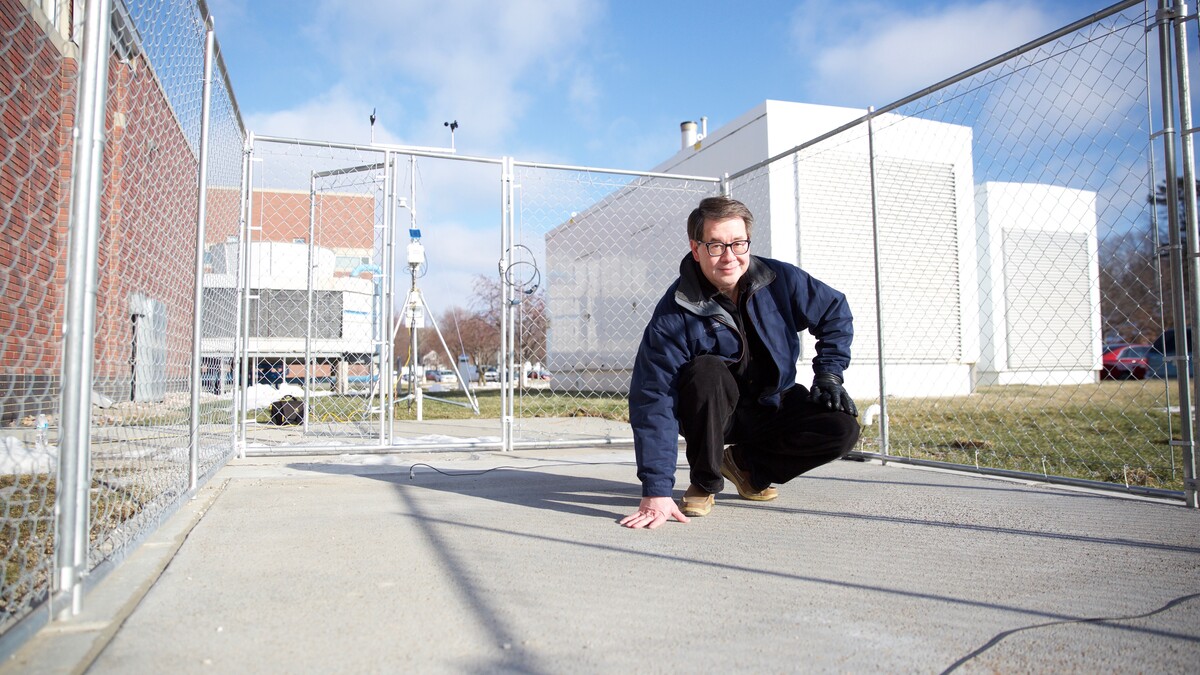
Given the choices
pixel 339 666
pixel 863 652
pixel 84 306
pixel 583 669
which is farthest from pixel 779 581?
pixel 84 306

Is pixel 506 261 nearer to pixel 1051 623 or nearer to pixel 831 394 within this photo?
pixel 831 394

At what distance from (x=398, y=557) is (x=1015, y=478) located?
9.30ft

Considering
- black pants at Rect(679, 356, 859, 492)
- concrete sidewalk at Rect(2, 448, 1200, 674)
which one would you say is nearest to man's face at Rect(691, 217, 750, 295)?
black pants at Rect(679, 356, 859, 492)

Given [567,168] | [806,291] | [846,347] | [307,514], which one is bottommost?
[307,514]

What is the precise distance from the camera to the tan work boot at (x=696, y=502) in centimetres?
271

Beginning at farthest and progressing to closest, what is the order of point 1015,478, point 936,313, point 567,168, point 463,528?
point 936,313 → point 567,168 → point 1015,478 → point 463,528

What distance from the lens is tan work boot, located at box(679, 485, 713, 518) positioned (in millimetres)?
2708

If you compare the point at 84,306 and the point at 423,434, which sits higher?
the point at 84,306

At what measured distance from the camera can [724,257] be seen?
267 cm

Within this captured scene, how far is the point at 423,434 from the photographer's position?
621 cm

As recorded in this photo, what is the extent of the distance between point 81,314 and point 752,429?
2.24 metres

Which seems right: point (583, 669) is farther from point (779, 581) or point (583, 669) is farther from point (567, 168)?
point (567, 168)

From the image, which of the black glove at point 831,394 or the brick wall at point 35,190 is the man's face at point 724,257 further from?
the brick wall at point 35,190

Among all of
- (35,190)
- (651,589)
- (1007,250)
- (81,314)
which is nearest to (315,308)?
(35,190)
